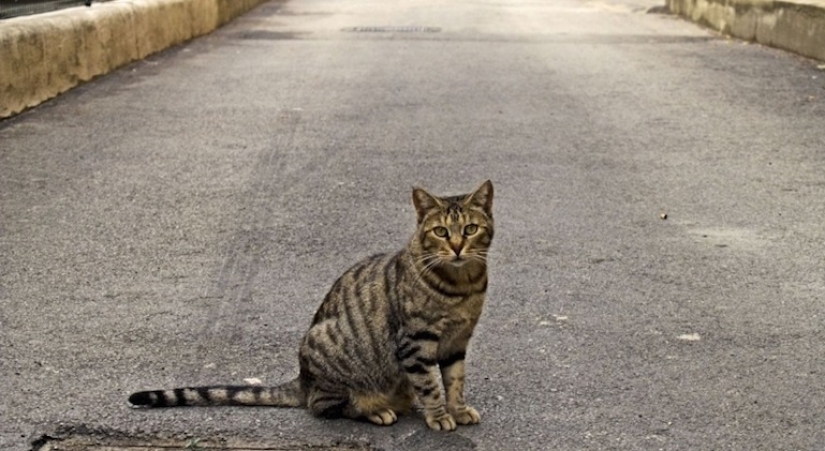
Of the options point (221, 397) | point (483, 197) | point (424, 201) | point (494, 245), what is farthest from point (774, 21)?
point (221, 397)

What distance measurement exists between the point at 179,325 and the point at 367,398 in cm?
149

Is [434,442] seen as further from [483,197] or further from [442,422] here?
[483,197]

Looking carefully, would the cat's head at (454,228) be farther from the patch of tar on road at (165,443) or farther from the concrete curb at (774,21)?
the concrete curb at (774,21)

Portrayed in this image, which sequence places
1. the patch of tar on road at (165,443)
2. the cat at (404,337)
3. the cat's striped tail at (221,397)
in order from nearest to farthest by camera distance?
the patch of tar on road at (165,443)
the cat at (404,337)
the cat's striped tail at (221,397)

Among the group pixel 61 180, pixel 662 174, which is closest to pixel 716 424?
pixel 662 174

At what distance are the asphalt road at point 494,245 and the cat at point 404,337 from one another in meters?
0.09

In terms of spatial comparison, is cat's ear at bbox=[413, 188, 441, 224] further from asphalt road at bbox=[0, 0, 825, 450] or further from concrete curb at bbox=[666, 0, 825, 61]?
concrete curb at bbox=[666, 0, 825, 61]

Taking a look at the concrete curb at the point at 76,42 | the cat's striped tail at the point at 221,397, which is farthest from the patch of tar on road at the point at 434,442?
the concrete curb at the point at 76,42

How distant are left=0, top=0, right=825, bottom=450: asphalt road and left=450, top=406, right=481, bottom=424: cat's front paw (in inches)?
2.0

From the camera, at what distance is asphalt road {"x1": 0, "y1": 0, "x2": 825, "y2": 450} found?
4980 mm

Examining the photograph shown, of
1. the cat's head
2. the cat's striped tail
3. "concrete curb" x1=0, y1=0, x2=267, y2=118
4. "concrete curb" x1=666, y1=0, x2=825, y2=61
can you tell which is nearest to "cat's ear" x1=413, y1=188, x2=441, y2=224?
the cat's head

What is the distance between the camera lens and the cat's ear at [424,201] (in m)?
4.78

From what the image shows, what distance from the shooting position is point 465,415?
4836mm

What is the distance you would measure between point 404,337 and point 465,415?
1.26 feet
